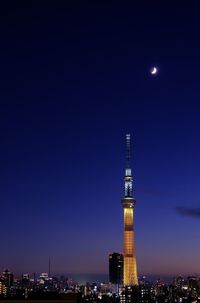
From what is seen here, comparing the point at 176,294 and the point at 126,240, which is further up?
the point at 126,240

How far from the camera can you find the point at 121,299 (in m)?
82.2

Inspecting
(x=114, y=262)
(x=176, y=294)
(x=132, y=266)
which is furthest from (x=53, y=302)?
(x=114, y=262)

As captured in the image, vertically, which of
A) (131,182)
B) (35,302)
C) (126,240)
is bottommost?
(35,302)

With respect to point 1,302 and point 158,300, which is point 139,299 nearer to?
point 158,300

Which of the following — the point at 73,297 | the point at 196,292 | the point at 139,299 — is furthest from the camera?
the point at 196,292

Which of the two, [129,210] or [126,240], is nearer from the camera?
[126,240]

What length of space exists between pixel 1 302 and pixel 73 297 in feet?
11.9

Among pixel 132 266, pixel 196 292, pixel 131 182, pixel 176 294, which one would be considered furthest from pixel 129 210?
pixel 196 292

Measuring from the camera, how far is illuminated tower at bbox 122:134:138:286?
74.2 m

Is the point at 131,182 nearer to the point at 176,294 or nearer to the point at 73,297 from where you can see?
the point at 176,294

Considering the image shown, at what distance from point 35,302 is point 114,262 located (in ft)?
342

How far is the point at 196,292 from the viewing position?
101 m

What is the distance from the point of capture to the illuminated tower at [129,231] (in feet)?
244

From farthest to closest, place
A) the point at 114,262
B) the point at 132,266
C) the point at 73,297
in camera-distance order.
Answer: the point at 114,262
the point at 132,266
the point at 73,297
